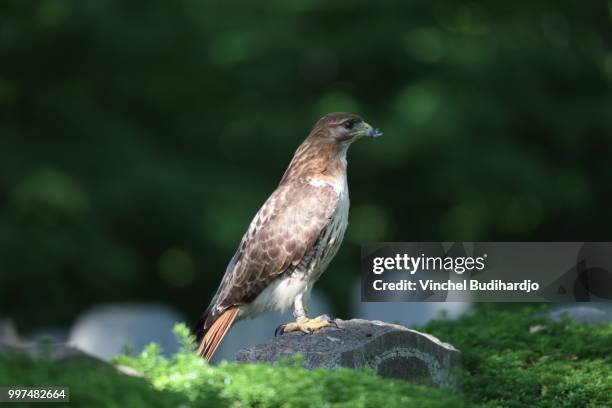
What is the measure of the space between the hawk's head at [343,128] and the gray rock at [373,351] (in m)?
1.09

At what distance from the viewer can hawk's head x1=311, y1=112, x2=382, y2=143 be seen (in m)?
7.41

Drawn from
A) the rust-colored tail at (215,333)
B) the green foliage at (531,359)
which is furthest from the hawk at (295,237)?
the green foliage at (531,359)

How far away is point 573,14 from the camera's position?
1984 cm

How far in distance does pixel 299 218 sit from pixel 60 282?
33.5 ft

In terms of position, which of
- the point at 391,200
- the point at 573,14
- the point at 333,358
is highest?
the point at 573,14

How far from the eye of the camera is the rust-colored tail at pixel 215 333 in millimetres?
7598

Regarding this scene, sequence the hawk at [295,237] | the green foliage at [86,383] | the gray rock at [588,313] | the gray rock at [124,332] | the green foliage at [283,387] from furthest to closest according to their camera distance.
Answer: the gray rock at [124,332] < the gray rock at [588,313] < the hawk at [295,237] < the green foliage at [283,387] < the green foliage at [86,383]

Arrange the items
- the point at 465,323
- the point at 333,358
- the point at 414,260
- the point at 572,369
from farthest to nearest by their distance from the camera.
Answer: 1. the point at 465,323
2. the point at 572,369
3. the point at 414,260
4. the point at 333,358

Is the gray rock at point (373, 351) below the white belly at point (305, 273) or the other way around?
below

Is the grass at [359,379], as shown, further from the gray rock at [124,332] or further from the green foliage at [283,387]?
the gray rock at [124,332]

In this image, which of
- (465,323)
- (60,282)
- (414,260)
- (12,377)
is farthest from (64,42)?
(12,377)

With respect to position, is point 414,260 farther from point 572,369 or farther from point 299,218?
point 572,369

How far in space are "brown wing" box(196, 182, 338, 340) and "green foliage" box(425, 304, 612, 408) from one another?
1.22 metres

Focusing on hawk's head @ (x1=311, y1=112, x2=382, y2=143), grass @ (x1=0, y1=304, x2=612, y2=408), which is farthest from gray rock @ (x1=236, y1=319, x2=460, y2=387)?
hawk's head @ (x1=311, y1=112, x2=382, y2=143)
